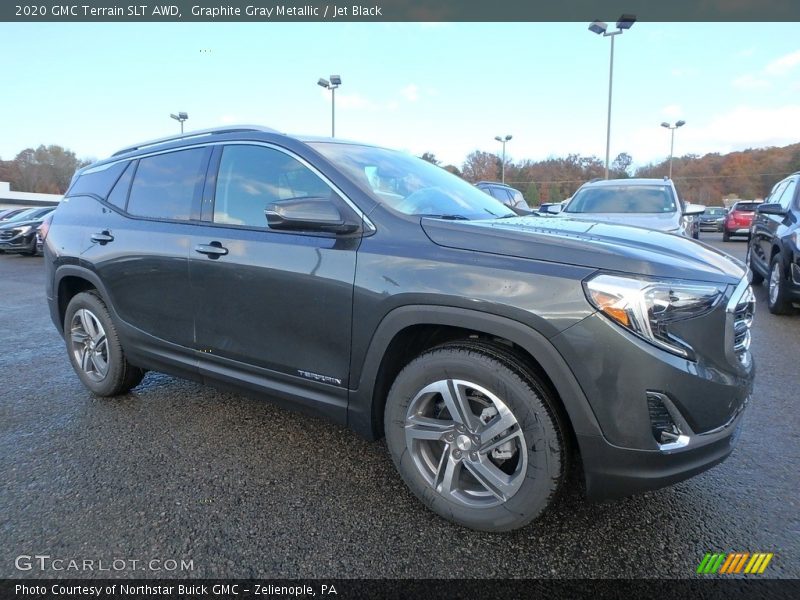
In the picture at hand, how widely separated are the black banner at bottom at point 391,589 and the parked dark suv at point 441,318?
0.28 meters

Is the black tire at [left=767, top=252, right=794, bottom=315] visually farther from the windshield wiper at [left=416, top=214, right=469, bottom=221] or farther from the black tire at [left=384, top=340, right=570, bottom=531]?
the black tire at [left=384, top=340, right=570, bottom=531]

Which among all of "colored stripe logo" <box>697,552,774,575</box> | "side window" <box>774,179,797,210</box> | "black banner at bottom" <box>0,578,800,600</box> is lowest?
"black banner at bottom" <box>0,578,800,600</box>

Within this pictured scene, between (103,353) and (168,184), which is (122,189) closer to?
(168,184)

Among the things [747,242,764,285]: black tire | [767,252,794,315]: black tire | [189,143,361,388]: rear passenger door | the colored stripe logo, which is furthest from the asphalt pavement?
[747,242,764,285]: black tire

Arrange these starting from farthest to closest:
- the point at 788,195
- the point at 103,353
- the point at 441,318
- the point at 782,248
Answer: the point at 788,195 → the point at 782,248 → the point at 103,353 → the point at 441,318

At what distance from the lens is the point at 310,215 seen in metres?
2.39

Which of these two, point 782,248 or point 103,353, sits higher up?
point 782,248

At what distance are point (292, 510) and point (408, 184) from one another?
181 cm

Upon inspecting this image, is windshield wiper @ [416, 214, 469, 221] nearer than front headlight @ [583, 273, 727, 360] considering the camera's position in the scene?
No

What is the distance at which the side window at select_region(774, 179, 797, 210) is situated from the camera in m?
6.53

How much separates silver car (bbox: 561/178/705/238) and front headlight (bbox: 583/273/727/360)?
17.9 feet

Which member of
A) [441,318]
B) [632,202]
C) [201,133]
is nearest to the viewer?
[441,318]

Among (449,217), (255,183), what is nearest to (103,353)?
(255,183)

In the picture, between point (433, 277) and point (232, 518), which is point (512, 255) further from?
point (232, 518)
